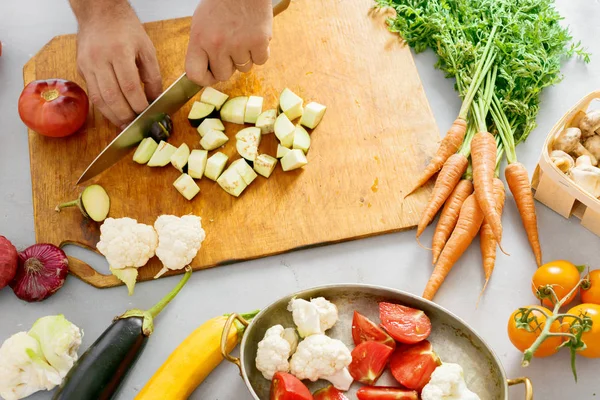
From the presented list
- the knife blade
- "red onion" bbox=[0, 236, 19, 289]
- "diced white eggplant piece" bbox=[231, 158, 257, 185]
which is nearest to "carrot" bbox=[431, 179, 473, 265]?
"diced white eggplant piece" bbox=[231, 158, 257, 185]

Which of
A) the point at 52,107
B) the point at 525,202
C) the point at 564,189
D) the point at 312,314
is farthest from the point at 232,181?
the point at 564,189

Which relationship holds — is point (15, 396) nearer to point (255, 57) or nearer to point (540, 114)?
point (255, 57)

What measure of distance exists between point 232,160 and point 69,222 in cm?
63

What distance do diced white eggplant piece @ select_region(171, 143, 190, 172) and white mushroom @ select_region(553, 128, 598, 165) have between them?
1.31 m

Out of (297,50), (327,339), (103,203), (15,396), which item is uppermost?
(297,50)

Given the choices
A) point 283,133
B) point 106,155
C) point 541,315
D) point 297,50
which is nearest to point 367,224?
point 283,133

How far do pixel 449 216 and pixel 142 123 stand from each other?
1.15 m

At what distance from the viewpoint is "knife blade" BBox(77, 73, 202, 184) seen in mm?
2217

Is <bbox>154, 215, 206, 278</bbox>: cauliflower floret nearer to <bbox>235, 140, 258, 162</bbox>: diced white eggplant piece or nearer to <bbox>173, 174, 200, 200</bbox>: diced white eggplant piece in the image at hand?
<bbox>173, 174, 200, 200</bbox>: diced white eggplant piece

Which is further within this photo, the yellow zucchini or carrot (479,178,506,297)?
carrot (479,178,506,297)

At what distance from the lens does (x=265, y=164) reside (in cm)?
226

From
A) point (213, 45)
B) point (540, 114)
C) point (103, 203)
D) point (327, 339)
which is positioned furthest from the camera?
point (540, 114)

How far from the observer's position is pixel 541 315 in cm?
189

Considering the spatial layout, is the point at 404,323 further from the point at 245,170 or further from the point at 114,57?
the point at 114,57
